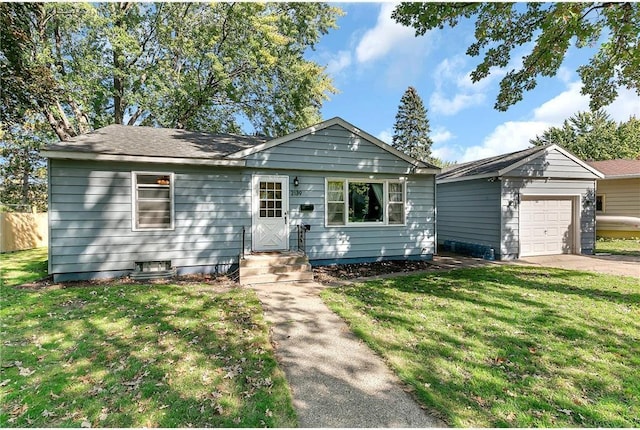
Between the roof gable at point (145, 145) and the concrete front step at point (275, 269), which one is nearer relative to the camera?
the roof gable at point (145, 145)

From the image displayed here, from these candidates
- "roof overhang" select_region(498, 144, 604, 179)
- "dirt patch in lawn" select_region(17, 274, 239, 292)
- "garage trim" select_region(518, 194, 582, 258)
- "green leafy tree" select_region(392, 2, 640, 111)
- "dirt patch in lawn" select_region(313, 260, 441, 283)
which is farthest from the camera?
"garage trim" select_region(518, 194, 582, 258)

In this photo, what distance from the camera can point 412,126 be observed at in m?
41.2

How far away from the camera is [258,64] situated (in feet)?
51.7

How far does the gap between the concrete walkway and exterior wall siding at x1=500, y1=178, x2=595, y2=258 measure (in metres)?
8.32

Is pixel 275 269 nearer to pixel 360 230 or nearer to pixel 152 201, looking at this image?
pixel 360 230

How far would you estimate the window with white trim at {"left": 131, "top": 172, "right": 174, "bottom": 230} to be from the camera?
7520 mm

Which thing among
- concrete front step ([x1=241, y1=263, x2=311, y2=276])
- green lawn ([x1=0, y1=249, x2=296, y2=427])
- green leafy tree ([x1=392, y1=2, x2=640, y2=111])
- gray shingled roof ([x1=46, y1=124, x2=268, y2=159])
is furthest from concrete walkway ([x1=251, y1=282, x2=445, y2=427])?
green leafy tree ([x1=392, y1=2, x2=640, y2=111])

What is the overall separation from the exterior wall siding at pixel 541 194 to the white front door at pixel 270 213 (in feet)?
24.6

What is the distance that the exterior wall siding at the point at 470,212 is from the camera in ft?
34.6

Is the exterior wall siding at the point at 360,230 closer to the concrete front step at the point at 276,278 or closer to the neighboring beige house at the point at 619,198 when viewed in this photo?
the concrete front step at the point at 276,278

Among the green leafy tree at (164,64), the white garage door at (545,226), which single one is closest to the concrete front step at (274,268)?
the white garage door at (545,226)

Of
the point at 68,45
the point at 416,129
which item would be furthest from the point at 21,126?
the point at 416,129

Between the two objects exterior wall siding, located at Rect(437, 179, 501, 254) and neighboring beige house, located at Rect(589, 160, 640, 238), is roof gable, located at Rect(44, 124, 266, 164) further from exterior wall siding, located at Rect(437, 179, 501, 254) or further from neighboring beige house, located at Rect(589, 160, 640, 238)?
neighboring beige house, located at Rect(589, 160, 640, 238)

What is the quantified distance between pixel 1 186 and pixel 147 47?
14.2 meters
